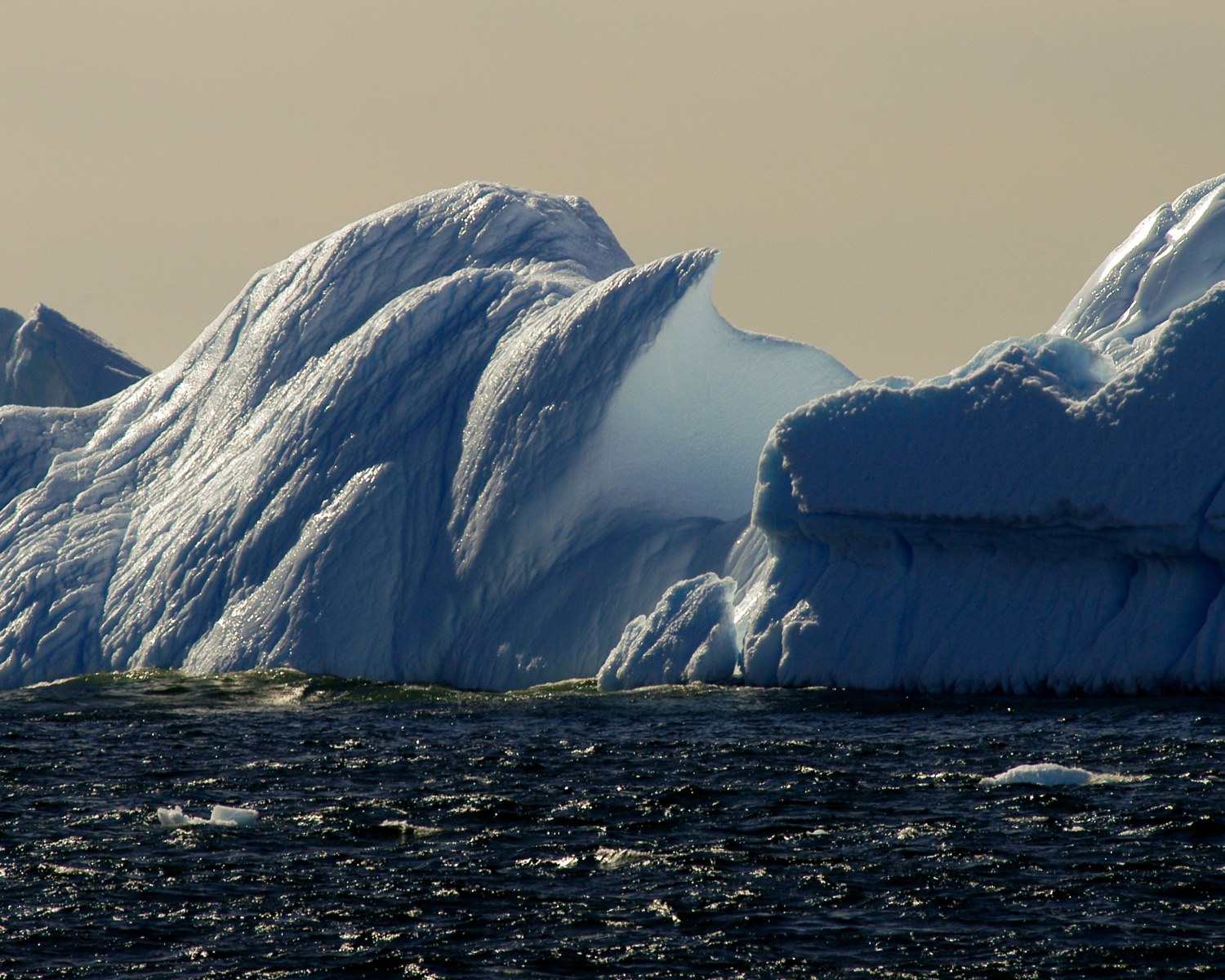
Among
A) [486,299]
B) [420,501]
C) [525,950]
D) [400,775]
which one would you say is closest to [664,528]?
[420,501]

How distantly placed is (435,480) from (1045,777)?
17.5m

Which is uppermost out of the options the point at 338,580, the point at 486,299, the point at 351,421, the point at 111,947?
the point at 486,299

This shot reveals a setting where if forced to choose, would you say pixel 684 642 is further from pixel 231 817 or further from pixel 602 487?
pixel 231 817

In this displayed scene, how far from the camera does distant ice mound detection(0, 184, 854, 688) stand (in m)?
32.8

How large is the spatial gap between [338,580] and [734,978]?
69.7 feet

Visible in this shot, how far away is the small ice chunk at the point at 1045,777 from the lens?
1931cm

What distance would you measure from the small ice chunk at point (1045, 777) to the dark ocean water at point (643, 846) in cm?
20

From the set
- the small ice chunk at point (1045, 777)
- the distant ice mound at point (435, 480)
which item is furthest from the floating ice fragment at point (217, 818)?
the distant ice mound at point (435, 480)

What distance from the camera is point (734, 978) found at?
527 inches

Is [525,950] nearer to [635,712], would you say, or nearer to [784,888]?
[784,888]

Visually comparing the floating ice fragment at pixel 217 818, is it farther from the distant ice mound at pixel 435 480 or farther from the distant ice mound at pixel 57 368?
the distant ice mound at pixel 57 368

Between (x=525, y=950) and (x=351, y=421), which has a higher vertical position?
(x=351, y=421)

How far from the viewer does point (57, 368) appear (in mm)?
59375

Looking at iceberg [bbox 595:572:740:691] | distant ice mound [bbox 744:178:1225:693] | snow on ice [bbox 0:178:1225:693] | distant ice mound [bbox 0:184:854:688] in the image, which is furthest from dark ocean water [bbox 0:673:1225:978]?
distant ice mound [bbox 0:184:854:688]
